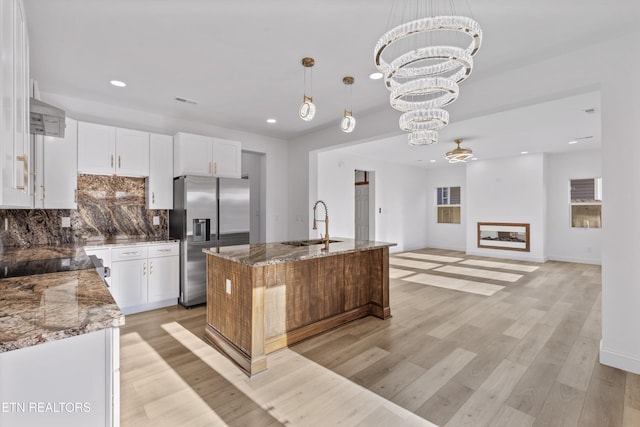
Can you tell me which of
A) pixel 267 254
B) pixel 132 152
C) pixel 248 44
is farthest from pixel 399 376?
pixel 132 152

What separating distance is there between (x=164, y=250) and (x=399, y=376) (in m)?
3.32

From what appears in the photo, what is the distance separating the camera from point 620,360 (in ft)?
8.25

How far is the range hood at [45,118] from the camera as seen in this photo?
87.6 inches

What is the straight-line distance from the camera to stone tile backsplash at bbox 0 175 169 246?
3.57m

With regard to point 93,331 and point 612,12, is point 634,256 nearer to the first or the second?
point 612,12

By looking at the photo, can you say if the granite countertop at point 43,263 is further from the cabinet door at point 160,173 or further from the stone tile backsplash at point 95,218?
the cabinet door at point 160,173

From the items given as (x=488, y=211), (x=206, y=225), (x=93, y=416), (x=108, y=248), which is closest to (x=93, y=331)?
(x=93, y=416)

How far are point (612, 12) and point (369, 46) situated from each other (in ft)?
5.89

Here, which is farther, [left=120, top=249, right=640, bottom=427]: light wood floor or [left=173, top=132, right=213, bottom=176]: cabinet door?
[left=173, top=132, right=213, bottom=176]: cabinet door

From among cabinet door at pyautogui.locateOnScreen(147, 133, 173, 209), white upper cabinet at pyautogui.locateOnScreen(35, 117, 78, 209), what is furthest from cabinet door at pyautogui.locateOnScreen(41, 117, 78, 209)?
cabinet door at pyautogui.locateOnScreen(147, 133, 173, 209)

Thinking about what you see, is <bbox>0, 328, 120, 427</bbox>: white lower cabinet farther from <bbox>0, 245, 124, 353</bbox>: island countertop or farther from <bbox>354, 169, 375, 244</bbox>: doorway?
<bbox>354, 169, 375, 244</bbox>: doorway

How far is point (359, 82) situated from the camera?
3475mm

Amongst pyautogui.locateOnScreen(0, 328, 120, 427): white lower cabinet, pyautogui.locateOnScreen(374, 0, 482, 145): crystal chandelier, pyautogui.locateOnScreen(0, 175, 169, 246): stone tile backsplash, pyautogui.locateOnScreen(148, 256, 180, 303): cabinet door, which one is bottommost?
pyautogui.locateOnScreen(148, 256, 180, 303): cabinet door

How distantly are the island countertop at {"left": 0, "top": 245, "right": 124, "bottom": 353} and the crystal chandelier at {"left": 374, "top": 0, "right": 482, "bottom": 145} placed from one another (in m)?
1.88
